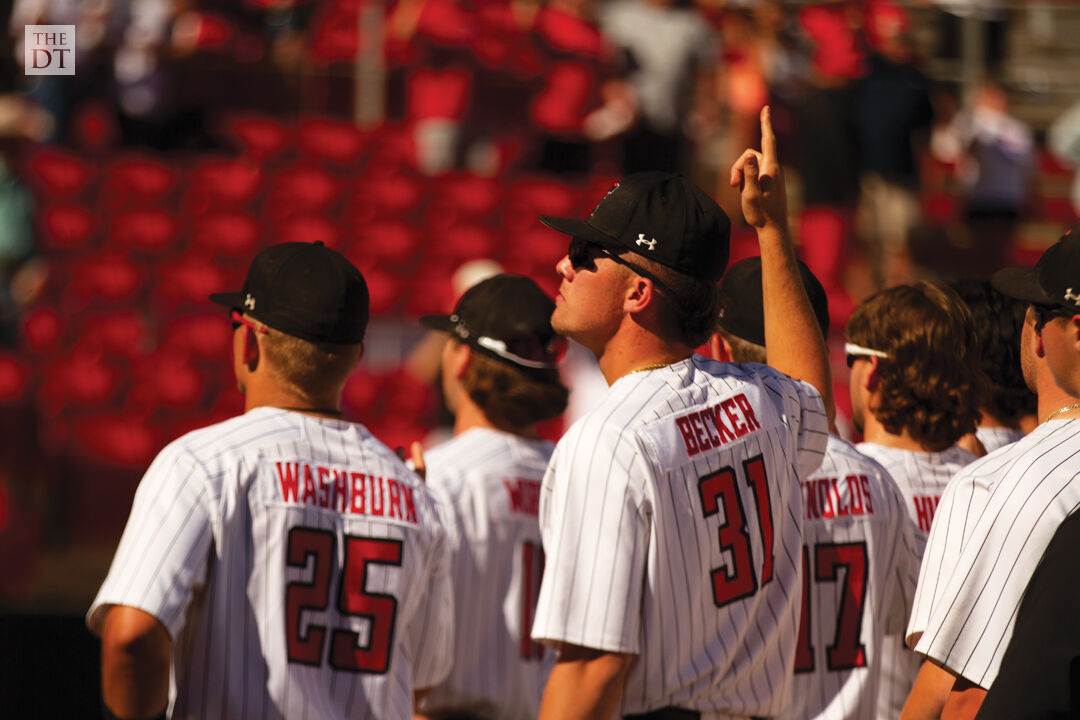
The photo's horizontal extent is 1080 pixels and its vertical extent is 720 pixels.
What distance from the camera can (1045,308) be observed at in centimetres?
249

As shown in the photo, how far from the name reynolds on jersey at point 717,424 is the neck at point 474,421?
176 centimetres

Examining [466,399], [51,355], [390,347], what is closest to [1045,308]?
[466,399]

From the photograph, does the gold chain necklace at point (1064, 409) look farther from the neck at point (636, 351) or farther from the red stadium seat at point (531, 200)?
the red stadium seat at point (531, 200)

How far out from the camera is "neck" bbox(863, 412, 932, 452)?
12.1 ft

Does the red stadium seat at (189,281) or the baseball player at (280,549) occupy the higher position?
the red stadium seat at (189,281)

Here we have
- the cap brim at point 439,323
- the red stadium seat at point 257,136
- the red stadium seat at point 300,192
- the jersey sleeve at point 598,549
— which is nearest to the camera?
the jersey sleeve at point 598,549

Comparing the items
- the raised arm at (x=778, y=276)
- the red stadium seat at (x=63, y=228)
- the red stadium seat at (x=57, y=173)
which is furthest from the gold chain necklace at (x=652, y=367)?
the red stadium seat at (x=57, y=173)

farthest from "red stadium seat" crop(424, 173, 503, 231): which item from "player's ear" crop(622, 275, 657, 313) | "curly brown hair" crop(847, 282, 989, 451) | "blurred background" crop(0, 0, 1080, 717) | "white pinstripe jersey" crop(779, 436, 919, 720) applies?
"player's ear" crop(622, 275, 657, 313)

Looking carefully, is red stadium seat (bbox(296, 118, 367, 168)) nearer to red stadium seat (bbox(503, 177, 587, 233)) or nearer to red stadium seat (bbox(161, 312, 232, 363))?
red stadium seat (bbox(503, 177, 587, 233))

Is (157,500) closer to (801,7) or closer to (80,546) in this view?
(80,546)

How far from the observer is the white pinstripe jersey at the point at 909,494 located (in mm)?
3645

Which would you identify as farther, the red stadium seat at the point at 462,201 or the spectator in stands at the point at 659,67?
the red stadium seat at the point at 462,201

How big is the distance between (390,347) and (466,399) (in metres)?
5.78

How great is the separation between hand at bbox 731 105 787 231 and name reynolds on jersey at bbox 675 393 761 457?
1.40 ft
